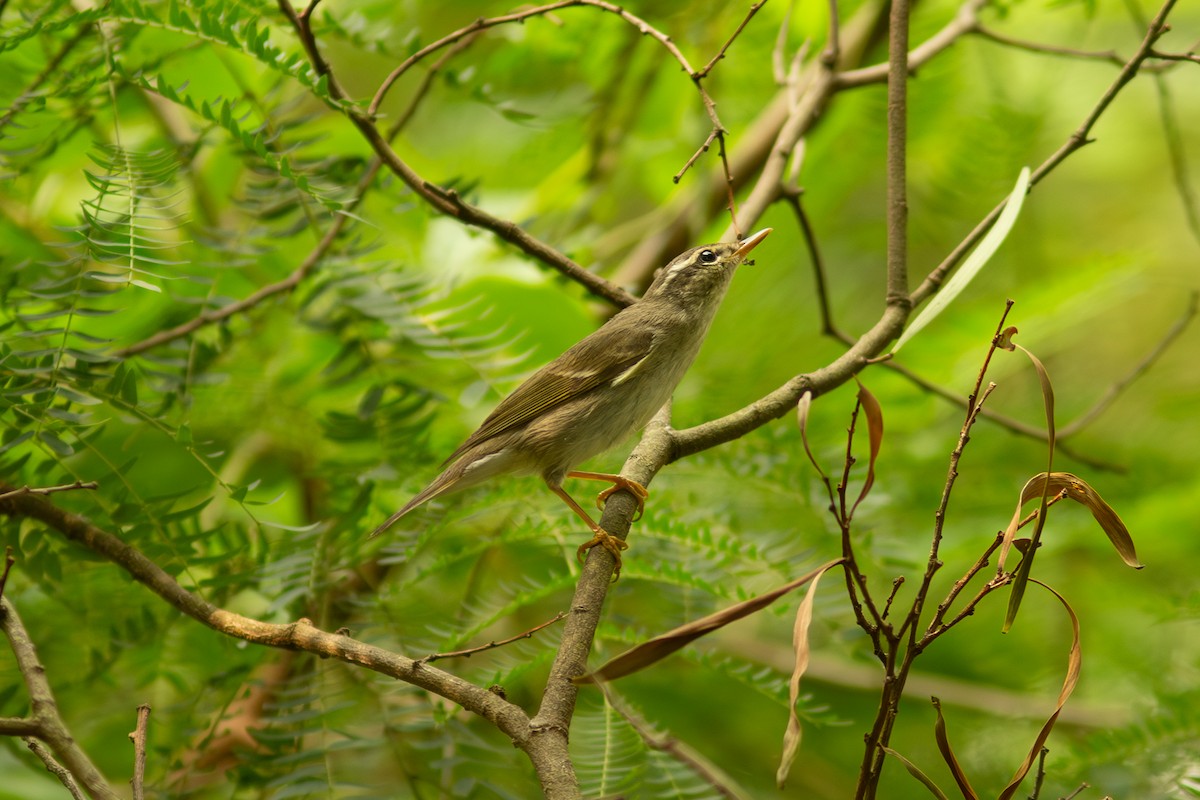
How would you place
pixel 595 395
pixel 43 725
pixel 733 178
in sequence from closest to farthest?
pixel 43 725 → pixel 595 395 → pixel 733 178

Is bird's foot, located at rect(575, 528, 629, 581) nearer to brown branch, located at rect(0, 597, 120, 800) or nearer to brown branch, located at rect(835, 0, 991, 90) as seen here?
brown branch, located at rect(0, 597, 120, 800)

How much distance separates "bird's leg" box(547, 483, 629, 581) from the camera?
2682 millimetres

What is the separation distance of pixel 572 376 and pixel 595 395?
0.12 m

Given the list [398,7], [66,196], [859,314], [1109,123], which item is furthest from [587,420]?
[1109,123]

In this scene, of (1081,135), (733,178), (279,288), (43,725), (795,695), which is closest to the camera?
(795,695)

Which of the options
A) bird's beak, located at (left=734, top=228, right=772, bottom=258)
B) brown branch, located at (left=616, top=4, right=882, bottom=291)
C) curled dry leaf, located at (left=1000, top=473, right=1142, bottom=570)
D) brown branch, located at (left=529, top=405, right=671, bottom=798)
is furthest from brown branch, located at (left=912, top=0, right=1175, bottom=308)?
brown branch, located at (left=616, top=4, right=882, bottom=291)

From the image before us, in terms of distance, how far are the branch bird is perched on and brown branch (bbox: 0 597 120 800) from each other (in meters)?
1.41

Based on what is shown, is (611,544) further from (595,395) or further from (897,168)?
(897,168)

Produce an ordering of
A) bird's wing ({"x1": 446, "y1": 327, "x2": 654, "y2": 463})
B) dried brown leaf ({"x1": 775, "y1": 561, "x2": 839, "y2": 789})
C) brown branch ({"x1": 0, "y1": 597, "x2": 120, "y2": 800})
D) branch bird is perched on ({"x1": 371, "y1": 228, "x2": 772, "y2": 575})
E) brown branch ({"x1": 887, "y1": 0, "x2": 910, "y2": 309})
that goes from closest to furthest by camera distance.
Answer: dried brown leaf ({"x1": 775, "y1": 561, "x2": 839, "y2": 789}) < brown branch ({"x1": 0, "y1": 597, "x2": 120, "y2": 800}) < brown branch ({"x1": 887, "y1": 0, "x2": 910, "y2": 309}) < branch bird is perched on ({"x1": 371, "y1": 228, "x2": 772, "y2": 575}) < bird's wing ({"x1": 446, "y1": 327, "x2": 654, "y2": 463})

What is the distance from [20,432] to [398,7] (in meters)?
3.22

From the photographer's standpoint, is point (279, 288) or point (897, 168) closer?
point (897, 168)

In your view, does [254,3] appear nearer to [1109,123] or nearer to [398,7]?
[398,7]

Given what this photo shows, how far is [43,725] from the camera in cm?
218

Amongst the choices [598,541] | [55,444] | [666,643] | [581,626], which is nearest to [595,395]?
[598,541]
